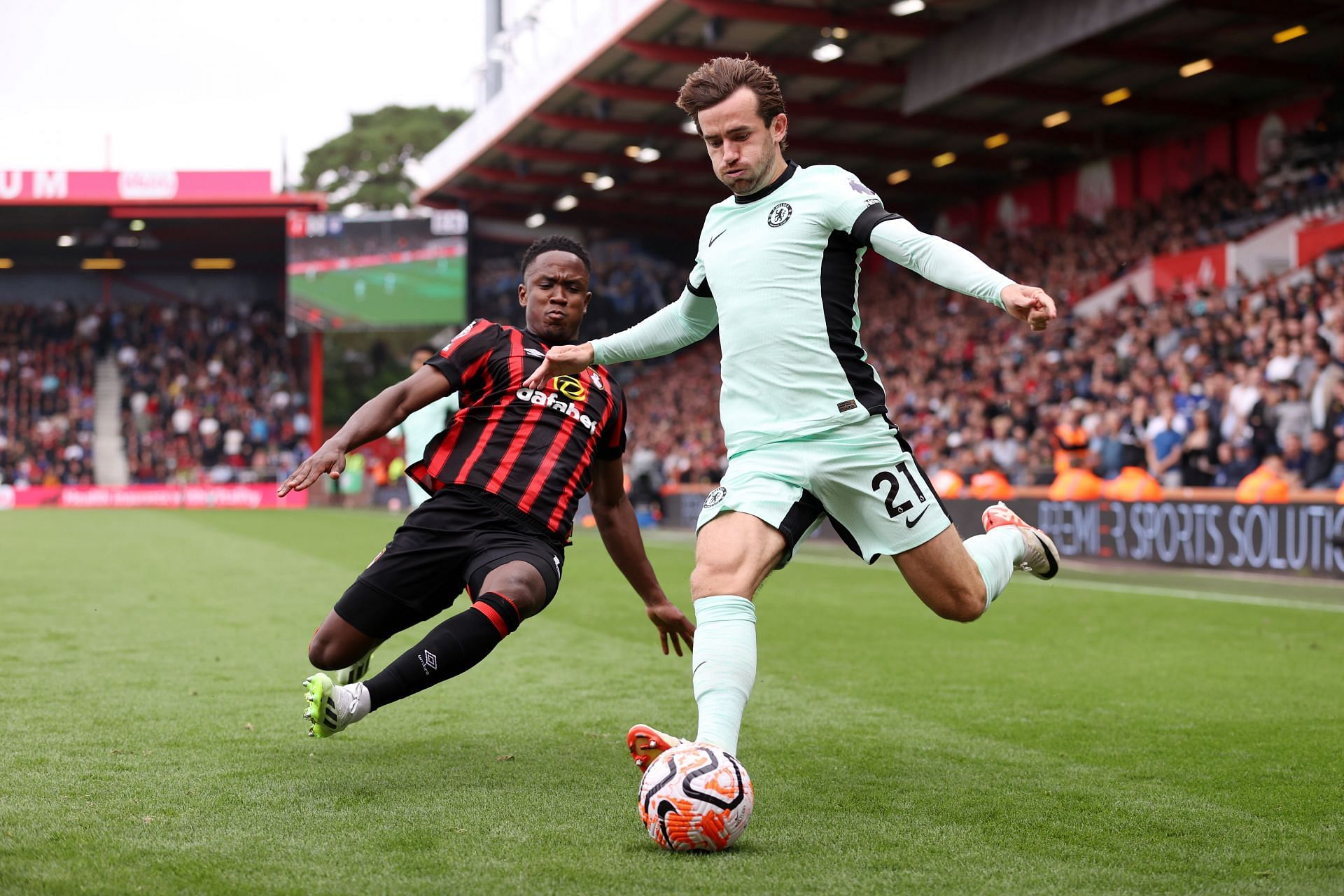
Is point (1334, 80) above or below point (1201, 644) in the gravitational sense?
above

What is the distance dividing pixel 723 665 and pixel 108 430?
1761 inches

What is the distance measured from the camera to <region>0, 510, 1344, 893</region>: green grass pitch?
137 inches

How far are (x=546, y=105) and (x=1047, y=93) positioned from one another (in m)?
10.1

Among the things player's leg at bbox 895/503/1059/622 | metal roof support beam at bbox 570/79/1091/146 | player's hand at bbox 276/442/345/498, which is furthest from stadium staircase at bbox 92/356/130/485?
player's leg at bbox 895/503/1059/622

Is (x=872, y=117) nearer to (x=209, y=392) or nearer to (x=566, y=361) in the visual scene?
(x=566, y=361)

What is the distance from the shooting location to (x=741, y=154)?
14.2ft

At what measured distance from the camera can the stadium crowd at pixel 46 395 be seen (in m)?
41.5

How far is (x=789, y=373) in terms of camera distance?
432 centimetres

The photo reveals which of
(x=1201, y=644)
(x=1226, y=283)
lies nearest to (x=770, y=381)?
(x=1201, y=644)

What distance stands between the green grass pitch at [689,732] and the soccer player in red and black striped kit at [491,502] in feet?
1.40

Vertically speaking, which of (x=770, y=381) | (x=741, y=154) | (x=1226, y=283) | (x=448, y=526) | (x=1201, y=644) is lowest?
(x=1201, y=644)

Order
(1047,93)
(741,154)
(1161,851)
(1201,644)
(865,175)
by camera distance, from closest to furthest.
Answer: (1161,851) → (741,154) → (1201,644) → (1047,93) → (865,175)

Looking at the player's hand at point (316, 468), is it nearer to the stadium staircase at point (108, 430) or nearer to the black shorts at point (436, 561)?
the black shorts at point (436, 561)

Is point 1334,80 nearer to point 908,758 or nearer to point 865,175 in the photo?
point 865,175
